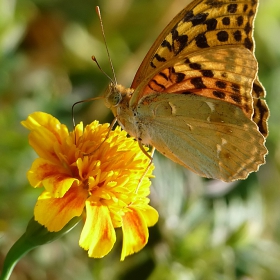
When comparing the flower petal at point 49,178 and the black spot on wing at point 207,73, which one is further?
the black spot on wing at point 207,73

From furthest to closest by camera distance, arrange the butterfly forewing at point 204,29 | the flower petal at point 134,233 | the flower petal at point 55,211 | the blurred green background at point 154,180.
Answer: the blurred green background at point 154,180, the butterfly forewing at point 204,29, the flower petal at point 134,233, the flower petal at point 55,211

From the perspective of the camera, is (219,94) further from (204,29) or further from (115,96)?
(115,96)

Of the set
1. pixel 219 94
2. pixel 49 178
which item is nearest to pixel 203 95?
pixel 219 94

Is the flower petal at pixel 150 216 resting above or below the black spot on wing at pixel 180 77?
below

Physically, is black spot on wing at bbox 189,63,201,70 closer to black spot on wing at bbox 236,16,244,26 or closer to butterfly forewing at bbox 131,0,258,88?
butterfly forewing at bbox 131,0,258,88

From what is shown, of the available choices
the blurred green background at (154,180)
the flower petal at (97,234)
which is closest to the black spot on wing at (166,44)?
the flower petal at (97,234)

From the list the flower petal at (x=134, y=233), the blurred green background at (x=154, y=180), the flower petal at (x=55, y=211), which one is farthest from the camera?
the blurred green background at (x=154, y=180)

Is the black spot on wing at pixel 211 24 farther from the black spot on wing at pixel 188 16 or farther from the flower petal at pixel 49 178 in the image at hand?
the flower petal at pixel 49 178

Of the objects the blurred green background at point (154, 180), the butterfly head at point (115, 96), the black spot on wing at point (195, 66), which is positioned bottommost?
the blurred green background at point (154, 180)
